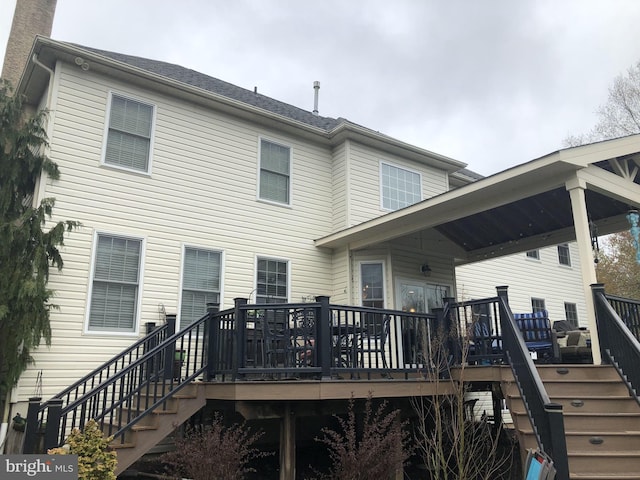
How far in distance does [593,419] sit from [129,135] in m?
8.07

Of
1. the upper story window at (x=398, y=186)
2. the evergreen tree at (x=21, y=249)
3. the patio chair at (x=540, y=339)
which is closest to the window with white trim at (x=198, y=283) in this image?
the evergreen tree at (x=21, y=249)

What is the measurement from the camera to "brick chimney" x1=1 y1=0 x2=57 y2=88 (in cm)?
1091

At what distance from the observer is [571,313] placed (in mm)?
16531

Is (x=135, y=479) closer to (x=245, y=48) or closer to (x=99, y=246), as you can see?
(x=99, y=246)

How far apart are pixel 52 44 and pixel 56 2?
5447 millimetres

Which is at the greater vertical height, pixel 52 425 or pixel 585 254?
pixel 585 254

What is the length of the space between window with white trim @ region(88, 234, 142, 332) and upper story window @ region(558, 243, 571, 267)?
1399 centimetres

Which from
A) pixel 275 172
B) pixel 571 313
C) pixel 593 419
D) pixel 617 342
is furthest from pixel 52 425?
pixel 571 313

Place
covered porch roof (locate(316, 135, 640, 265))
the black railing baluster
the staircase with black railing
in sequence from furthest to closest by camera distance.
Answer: covered porch roof (locate(316, 135, 640, 265)) → the staircase with black railing → the black railing baluster

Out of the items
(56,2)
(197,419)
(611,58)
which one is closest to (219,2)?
(56,2)

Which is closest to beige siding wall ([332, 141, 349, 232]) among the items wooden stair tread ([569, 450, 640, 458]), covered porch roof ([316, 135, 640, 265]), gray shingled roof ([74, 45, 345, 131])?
covered porch roof ([316, 135, 640, 265])

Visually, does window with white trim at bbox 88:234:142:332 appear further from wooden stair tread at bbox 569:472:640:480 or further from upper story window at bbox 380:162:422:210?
wooden stair tread at bbox 569:472:640:480

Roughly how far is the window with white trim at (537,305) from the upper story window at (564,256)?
1.97 m

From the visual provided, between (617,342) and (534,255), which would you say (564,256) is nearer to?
(534,255)
